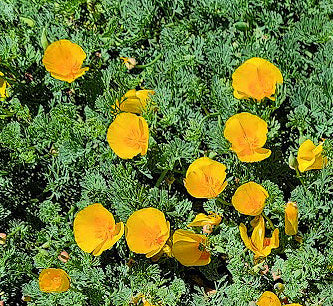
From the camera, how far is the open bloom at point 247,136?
88.9 inches

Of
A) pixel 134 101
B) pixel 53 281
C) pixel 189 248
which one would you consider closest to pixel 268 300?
pixel 189 248

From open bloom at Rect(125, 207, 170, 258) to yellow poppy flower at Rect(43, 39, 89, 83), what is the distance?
70 cm

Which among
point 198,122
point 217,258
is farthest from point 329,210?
point 198,122

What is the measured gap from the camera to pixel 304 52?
2.74m

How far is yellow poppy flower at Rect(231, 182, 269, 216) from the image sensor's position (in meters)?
2.18

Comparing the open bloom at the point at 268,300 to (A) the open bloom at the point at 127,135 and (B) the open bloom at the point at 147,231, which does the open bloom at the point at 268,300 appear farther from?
(A) the open bloom at the point at 127,135

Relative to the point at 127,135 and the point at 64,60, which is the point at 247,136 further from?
the point at 64,60

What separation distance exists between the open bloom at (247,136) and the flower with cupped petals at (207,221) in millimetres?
268

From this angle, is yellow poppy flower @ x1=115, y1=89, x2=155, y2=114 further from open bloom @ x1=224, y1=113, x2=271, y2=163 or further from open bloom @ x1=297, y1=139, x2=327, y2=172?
→ open bloom @ x1=297, y1=139, x2=327, y2=172

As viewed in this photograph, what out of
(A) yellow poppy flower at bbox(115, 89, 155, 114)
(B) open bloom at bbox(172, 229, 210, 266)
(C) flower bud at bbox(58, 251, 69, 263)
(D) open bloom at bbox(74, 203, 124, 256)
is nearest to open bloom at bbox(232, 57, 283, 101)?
(A) yellow poppy flower at bbox(115, 89, 155, 114)

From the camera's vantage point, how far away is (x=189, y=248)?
2215mm

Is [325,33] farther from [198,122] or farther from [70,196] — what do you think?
[70,196]

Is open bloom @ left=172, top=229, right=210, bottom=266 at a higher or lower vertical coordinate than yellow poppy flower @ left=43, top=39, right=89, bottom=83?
lower

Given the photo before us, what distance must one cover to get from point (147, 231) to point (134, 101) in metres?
0.61
